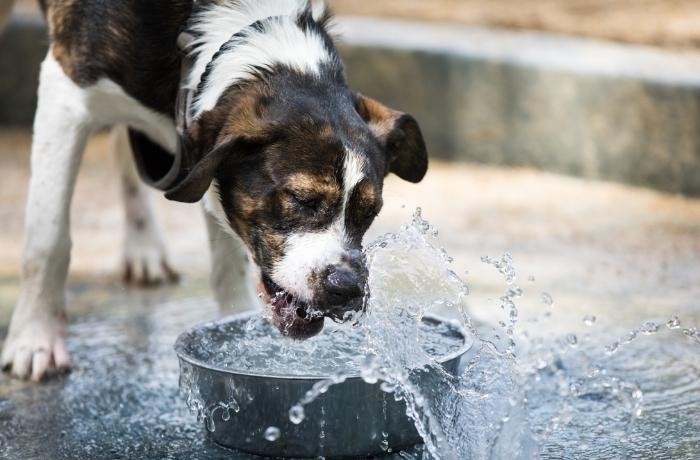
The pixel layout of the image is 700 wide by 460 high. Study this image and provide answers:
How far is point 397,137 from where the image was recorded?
341 cm

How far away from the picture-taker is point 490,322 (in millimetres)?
4375

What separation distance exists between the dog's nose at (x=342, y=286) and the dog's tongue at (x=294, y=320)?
128 mm

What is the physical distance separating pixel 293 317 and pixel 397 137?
672 millimetres

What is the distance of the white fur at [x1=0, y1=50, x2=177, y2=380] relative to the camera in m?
3.74

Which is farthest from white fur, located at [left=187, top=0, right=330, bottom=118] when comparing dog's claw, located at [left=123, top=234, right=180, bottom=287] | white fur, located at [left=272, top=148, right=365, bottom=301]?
dog's claw, located at [left=123, top=234, right=180, bottom=287]

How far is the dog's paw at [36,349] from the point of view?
12.2ft

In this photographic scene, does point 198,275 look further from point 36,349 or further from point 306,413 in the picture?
point 306,413

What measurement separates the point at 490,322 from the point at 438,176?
283 cm

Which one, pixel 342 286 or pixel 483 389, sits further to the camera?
pixel 483 389

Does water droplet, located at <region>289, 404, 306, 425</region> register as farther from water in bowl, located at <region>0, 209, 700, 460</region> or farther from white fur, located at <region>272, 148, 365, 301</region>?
white fur, located at <region>272, 148, 365, 301</region>

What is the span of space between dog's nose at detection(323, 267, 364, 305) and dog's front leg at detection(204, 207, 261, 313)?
1167 millimetres

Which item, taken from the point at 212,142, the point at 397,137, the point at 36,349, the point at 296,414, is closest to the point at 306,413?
the point at 296,414

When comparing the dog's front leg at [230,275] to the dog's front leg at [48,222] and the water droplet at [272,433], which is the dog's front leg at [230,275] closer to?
the dog's front leg at [48,222]

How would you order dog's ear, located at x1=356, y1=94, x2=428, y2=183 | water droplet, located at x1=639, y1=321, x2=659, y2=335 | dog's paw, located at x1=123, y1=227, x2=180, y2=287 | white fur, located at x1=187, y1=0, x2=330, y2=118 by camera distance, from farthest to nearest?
1. dog's paw, located at x1=123, y1=227, x2=180, y2=287
2. dog's ear, located at x1=356, y1=94, x2=428, y2=183
3. white fur, located at x1=187, y1=0, x2=330, y2=118
4. water droplet, located at x1=639, y1=321, x2=659, y2=335
